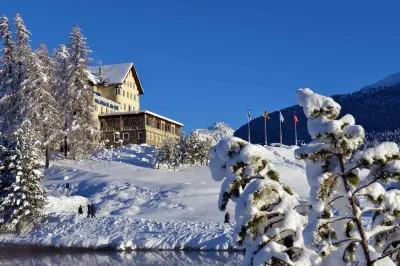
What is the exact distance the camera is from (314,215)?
24.8ft

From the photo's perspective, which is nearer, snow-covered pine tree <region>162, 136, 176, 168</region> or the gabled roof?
snow-covered pine tree <region>162, 136, 176, 168</region>

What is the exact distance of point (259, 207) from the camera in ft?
28.0

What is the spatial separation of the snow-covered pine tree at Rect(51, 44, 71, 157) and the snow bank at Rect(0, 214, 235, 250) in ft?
74.1

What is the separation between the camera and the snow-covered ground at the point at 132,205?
34438 millimetres

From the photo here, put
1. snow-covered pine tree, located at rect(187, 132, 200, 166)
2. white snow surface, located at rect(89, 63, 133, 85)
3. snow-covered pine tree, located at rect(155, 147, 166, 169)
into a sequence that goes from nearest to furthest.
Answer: snow-covered pine tree, located at rect(155, 147, 166, 169)
snow-covered pine tree, located at rect(187, 132, 200, 166)
white snow surface, located at rect(89, 63, 133, 85)

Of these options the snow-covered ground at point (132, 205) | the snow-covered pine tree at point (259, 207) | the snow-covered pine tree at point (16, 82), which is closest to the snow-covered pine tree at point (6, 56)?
the snow-covered pine tree at point (16, 82)

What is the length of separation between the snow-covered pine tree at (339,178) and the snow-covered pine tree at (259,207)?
0.63 metres

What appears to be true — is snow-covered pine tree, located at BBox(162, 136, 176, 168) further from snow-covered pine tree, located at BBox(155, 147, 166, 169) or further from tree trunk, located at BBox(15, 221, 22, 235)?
tree trunk, located at BBox(15, 221, 22, 235)

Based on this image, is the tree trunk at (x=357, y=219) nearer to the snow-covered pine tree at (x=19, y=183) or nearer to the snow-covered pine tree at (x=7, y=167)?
the snow-covered pine tree at (x=19, y=183)

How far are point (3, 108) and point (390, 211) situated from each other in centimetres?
5437

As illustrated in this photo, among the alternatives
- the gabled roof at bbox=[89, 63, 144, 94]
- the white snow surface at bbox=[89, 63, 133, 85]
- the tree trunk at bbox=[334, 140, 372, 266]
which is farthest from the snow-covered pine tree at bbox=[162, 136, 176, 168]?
the tree trunk at bbox=[334, 140, 372, 266]

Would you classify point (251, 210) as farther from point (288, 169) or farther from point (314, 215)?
point (288, 169)

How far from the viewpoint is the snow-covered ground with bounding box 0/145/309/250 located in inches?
1356

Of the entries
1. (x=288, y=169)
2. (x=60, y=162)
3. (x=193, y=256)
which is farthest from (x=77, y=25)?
(x=193, y=256)
